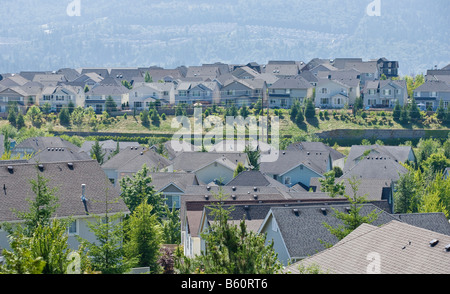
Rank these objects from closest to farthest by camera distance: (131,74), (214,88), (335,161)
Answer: (335,161), (214,88), (131,74)

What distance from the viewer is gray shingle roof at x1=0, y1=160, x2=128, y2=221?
19031mm

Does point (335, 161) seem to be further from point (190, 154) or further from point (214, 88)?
point (214, 88)

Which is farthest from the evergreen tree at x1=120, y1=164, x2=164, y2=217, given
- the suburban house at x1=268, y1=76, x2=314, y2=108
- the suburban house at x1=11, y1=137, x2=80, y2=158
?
the suburban house at x1=268, y1=76, x2=314, y2=108

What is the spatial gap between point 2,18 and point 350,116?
89.4 m

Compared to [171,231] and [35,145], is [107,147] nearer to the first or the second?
[35,145]

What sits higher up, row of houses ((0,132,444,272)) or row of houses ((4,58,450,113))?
row of houses ((4,58,450,113))

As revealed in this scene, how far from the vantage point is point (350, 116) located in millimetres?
69562

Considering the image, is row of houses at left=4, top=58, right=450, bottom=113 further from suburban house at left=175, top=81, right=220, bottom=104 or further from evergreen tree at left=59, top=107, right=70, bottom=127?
evergreen tree at left=59, top=107, right=70, bottom=127

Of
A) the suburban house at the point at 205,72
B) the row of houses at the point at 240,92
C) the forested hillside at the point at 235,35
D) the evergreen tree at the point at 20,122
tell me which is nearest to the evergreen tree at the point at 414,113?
the row of houses at the point at 240,92

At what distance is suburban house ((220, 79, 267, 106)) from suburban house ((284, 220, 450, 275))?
223 feet

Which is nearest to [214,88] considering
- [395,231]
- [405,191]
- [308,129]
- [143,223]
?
[308,129]

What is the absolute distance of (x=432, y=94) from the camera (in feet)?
259

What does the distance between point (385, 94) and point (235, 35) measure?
384ft

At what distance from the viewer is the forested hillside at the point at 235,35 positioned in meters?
119
